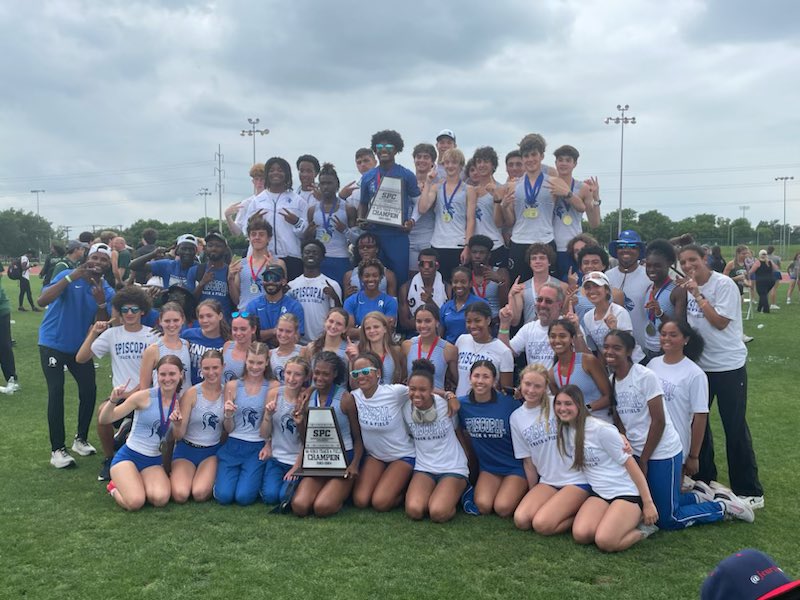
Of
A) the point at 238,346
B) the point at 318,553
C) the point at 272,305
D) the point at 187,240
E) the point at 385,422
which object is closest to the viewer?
the point at 318,553

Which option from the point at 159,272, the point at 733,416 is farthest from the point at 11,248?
the point at 733,416

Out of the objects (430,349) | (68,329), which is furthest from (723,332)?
(68,329)

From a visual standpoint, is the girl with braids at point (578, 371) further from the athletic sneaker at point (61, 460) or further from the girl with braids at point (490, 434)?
the athletic sneaker at point (61, 460)

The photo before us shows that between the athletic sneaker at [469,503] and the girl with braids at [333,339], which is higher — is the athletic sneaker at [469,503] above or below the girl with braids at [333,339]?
below

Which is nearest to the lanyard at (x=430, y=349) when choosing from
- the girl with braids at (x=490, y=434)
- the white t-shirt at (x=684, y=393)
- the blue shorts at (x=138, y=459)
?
the girl with braids at (x=490, y=434)

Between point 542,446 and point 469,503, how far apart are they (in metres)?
0.85

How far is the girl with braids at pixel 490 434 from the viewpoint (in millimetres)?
5773

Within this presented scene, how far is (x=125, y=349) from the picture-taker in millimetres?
6699

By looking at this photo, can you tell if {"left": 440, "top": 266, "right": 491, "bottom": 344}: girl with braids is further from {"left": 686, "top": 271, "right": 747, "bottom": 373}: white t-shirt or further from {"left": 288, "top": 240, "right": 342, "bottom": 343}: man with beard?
{"left": 686, "top": 271, "right": 747, "bottom": 373}: white t-shirt

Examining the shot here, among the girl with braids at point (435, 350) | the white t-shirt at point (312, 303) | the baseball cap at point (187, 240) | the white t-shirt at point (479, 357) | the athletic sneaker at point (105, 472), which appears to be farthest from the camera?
the baseball cap at point (187, 240)

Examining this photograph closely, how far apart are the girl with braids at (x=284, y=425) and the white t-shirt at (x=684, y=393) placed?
3.29 meters

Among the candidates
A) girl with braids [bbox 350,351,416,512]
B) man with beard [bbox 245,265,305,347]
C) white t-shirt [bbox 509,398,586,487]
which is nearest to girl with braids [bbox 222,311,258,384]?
man with beard [bbox 245,265,305,347]

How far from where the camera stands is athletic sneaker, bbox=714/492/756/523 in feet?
17.7

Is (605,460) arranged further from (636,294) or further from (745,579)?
(745,579)
